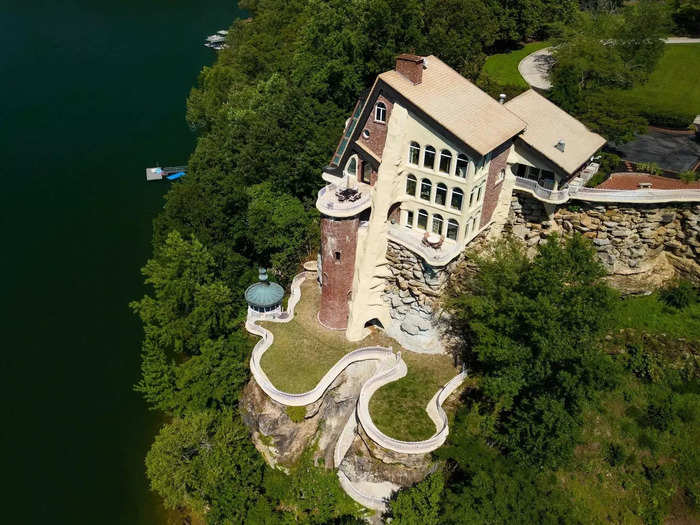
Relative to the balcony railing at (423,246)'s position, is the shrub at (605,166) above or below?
above

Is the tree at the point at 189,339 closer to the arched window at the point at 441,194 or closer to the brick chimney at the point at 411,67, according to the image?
the arched window at the point at 441,194

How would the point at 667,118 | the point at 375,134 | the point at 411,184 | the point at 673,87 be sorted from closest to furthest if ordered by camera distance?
the point at 375,134 < the point at 411,184 < the point at 667,118 < the point at 673,87

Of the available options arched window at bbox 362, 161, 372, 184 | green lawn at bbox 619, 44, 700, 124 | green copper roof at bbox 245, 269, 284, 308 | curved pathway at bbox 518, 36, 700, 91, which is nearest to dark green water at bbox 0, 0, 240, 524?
green copper roof at bbox 245, 269, 284, 308

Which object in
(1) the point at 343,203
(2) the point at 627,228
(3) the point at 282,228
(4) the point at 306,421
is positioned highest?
(1) the point at 343,203

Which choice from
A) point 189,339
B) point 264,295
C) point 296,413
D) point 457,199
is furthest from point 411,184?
point 189,339

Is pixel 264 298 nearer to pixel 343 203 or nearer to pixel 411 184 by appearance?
pixel 343 203

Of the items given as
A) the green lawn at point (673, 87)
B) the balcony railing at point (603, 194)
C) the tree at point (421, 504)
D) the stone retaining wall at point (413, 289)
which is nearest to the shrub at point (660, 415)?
the balcony railing at point (603, 194)

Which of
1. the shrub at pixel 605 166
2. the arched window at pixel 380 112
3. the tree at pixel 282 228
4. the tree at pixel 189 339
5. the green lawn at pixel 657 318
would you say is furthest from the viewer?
the tree at pixel 282 228
